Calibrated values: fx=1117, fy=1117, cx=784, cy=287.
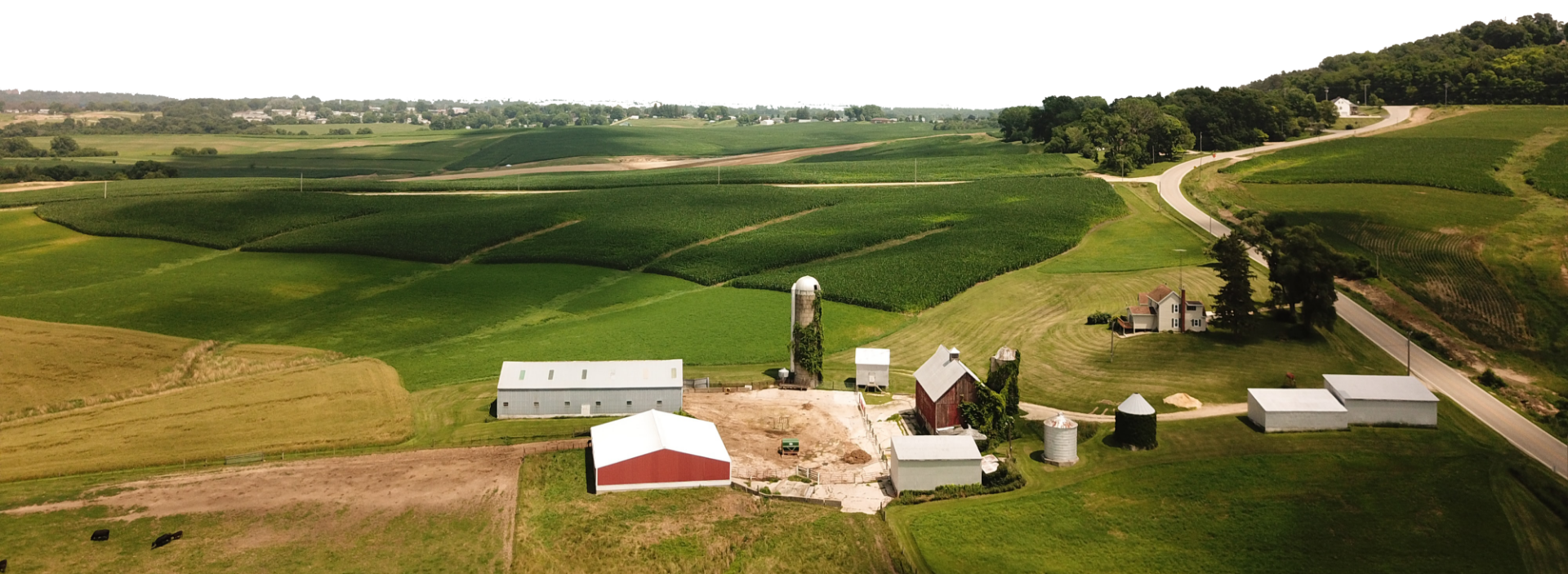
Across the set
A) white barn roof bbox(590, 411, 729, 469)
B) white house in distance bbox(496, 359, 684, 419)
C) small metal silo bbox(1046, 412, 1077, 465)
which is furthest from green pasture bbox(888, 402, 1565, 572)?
white house in distance bbox(496, 359, 684, 419)

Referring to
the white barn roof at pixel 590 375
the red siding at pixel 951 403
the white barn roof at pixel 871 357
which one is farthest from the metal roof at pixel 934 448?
the white barn roof at pixel 590 375

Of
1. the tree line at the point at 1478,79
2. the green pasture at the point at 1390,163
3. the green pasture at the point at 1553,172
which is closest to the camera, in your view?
the green pasture at the point at 1553,172

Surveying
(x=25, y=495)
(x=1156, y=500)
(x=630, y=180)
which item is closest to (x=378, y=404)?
(x=25, y=495)

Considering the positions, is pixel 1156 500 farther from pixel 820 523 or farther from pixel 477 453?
pixel 477 453

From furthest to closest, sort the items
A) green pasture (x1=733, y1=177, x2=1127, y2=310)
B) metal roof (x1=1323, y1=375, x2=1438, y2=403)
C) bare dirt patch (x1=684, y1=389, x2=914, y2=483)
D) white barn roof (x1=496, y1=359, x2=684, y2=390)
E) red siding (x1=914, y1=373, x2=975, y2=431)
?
green pasture (x1=733, y1=177, x2=1127, y2=310) < white barn roof (x1=496, y1=359, x2=684, y2=390) < metal roof (x1=1323, y1=375, x2=1438, y2=403) < red siding (x1=914, y1=373, x2=975, y2=431) < bare dirt patch (x1=684, y1=389, x2=914, y2=483)

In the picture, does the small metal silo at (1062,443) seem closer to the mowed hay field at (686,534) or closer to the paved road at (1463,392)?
the mowed hay field at (686,534)

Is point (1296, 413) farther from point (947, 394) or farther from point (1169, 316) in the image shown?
point (1169, 316)

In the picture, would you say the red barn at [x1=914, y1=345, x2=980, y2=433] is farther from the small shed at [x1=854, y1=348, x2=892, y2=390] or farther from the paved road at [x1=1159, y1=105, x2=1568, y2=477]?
the paved road at [x1=1159, y1=105, x2=1568, y2=477]
